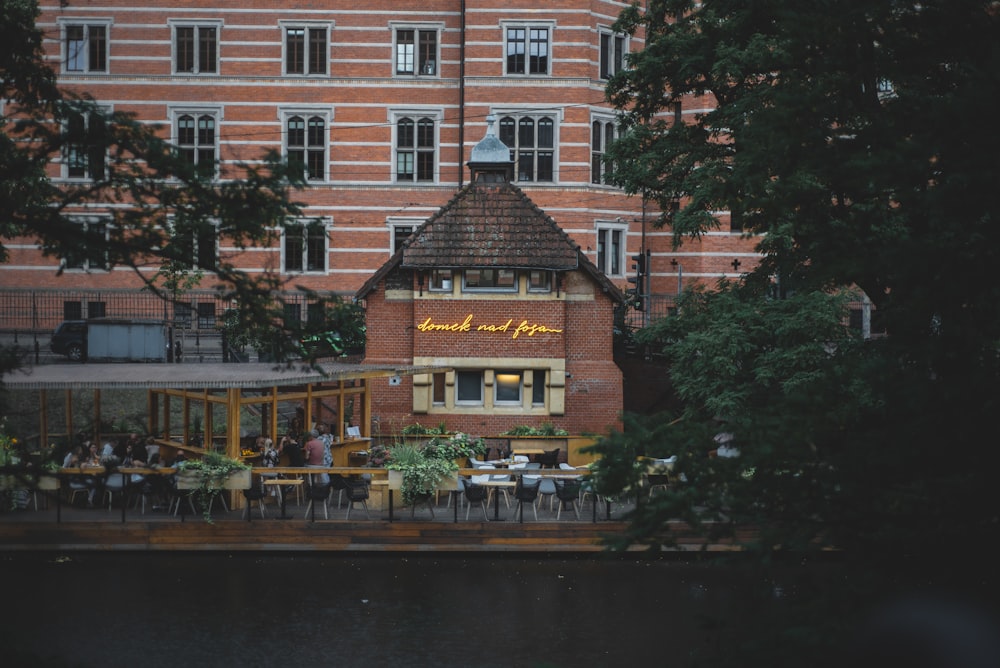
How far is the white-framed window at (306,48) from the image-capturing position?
44.8 meters

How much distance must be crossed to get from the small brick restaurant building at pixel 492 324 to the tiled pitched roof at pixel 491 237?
0.08 feet

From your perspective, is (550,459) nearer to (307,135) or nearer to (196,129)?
(307,135)

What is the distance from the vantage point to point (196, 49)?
4462cm

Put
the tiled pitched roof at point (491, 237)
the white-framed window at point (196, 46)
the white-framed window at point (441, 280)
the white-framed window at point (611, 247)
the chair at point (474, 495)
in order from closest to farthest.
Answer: the chair at point (474, 495), the tiled pitched roof at point (491, 237), the white-framed window at point (441, 280), the white-framed window at point (611, 247), the white-framed window at point (196, 46)

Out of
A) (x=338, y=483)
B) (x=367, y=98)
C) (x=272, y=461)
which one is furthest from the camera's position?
(x=367, y=98)

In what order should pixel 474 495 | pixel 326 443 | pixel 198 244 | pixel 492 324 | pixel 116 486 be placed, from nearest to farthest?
pixel 198 244 → pixel 116 486 → pixel 474 495 → pixel 326 443 → pixel 492 324

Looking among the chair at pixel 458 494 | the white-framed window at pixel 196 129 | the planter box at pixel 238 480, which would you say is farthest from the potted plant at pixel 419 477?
the white-framed window at pixel 196 129

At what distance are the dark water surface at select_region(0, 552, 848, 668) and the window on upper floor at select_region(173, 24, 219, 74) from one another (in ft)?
90.6

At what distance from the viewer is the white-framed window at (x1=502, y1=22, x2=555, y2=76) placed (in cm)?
4388

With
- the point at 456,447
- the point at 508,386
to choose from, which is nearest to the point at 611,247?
the point at 508,386

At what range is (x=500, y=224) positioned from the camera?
2883 centimetres

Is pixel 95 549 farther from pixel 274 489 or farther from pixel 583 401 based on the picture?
pixel 583 401

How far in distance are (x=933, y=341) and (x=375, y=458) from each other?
56.1 ft

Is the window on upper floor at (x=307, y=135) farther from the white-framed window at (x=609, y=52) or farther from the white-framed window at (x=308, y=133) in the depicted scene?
the white-framed window at (x=609, y=52)
